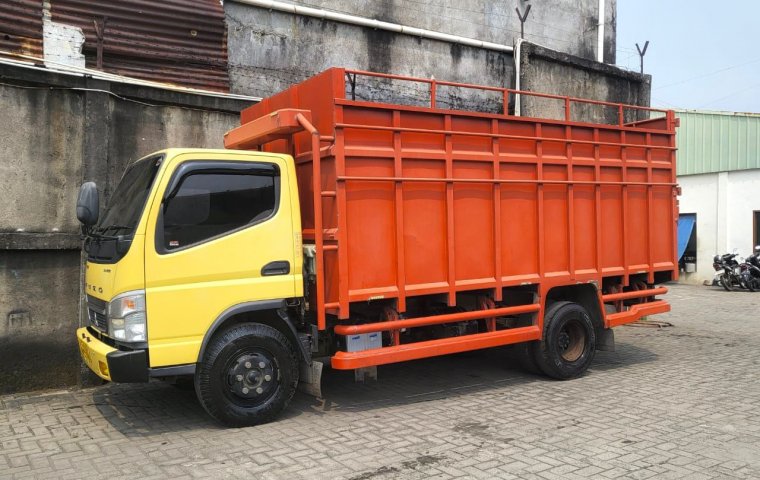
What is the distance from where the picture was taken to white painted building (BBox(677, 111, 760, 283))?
1753 centimetres

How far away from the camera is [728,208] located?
18.0m

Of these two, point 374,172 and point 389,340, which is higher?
point 374,172

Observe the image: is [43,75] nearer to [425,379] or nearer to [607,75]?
[425,379]

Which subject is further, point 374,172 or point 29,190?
point 29,190

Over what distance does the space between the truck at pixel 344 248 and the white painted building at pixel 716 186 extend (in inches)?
500

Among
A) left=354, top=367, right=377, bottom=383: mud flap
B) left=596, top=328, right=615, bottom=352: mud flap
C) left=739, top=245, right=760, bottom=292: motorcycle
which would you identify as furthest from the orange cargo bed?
left=739, top=245, right=760, bottom=292: motorcycle

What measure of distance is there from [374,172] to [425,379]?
264 cm

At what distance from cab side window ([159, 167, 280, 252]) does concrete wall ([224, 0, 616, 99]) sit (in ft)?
10.2

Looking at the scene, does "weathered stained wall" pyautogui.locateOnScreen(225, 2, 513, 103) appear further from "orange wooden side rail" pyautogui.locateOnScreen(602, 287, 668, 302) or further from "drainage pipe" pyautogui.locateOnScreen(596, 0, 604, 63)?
"orange wooden side rail" pyautogui.locateOnScreen(602, 287, 668, 302)

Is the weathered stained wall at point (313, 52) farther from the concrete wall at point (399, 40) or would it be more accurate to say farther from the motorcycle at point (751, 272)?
the motorcycle at point (751, 272)

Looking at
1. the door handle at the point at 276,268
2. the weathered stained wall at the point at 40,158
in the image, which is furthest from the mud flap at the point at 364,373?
the weathered stained wall at the point at 40,158

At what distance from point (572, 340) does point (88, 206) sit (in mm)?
5283

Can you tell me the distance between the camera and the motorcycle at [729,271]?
54.6ft

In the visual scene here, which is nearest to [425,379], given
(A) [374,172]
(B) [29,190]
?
(A) [374,172]
